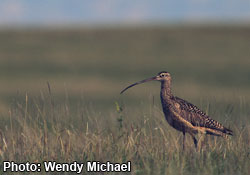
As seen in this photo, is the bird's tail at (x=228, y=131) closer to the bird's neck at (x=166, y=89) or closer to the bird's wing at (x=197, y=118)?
the bird's wing at (x=197, y=118)

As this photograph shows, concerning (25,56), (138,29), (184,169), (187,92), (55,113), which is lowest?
(184,169)

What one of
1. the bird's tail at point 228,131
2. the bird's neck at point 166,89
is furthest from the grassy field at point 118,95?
the bird's neck at point 166,89

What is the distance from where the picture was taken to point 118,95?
95.3 ft

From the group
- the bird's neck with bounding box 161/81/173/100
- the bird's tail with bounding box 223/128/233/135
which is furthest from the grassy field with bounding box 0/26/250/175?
the bird's neck with bounding box 161/81/173/100

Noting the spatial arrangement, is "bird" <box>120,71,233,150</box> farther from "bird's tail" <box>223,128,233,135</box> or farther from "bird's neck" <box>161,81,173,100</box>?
"bird's neck" <box>161,81,173,100</box>

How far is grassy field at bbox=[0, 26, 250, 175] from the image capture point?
24.8 feet

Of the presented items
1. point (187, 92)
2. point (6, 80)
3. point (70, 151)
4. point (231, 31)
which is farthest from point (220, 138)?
point (231, 31)

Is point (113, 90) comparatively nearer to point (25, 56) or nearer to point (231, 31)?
point (25, 56)

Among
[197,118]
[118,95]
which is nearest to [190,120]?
[197,118]

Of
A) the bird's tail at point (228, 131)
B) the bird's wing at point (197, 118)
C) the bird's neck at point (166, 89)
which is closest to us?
the bird's tail at point (228, 131)

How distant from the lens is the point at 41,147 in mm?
7754

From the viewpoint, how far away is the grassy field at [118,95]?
756 centimetres

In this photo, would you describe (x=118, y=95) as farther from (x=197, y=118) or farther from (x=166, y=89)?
(x=197, y=118)

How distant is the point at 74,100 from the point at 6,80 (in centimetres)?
1102
